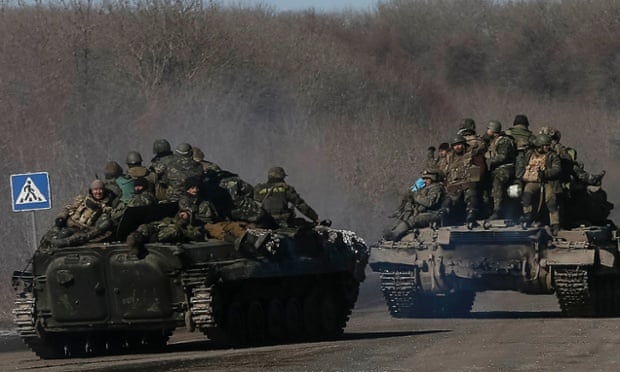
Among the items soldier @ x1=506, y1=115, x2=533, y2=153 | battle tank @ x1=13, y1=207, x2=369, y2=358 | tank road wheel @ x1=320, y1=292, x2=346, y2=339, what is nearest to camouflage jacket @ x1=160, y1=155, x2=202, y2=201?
battle tank @ x1=13, y1=207, x2=369, y2=358

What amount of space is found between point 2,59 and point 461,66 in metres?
28.7

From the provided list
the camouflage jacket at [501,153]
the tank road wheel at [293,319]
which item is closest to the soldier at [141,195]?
the tank road wheel at [293,319]

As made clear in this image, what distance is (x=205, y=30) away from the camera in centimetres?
4944

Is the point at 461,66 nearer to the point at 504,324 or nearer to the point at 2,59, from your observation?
the point at 2,59

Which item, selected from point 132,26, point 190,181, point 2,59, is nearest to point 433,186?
point 190,181

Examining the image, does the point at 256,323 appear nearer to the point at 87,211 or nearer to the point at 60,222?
the point at 87,211

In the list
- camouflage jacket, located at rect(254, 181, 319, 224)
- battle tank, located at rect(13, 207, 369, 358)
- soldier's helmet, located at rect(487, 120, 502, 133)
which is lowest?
battle tank, located at rect(13, 207, 369, 358)

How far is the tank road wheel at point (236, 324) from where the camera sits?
2058 cm

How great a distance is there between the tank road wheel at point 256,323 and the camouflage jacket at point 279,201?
1.69 metres

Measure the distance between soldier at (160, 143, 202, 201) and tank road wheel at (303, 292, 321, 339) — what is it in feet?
7.06

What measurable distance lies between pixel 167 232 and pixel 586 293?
6.74 metres

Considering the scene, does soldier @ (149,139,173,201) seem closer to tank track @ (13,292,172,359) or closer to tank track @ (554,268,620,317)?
tank track @ (13,292,172,359)

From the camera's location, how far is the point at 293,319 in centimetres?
2217

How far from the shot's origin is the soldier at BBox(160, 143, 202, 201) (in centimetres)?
2180
